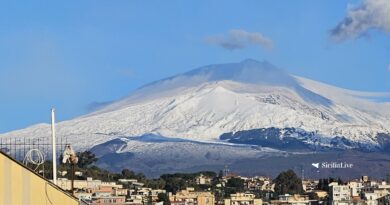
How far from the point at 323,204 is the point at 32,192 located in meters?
168

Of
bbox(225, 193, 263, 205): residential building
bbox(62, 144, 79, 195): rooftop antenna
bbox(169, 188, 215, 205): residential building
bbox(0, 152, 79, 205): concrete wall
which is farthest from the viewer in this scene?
bbox(225, 193, 263, 205): residential building

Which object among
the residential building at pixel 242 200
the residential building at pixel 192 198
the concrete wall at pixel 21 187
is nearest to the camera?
the concrete wall at pixel 21 187

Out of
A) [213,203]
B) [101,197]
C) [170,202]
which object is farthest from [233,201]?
[101,197]

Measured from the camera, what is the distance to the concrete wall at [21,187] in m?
20.1

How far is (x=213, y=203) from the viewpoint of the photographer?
16788 centimetres

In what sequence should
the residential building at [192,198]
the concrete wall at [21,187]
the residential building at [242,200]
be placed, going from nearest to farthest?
the concrete wall at [21,187], the residential building at [192,198], the residential building at [242,200]

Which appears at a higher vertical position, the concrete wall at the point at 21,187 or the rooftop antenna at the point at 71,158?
the rooftop antenna at the point at 71,158

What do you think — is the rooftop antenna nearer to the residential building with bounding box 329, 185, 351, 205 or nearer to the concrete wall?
the concrete wall

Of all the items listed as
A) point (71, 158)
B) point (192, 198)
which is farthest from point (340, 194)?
point (71, 158)

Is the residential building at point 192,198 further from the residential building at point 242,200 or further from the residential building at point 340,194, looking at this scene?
the residential building at point 340,194

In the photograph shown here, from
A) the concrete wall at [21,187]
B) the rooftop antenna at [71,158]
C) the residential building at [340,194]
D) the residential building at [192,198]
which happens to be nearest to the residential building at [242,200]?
the residential building at [192,198]

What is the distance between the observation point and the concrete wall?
20062mm

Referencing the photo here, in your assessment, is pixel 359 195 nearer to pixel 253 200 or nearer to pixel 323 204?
pixel 323 204

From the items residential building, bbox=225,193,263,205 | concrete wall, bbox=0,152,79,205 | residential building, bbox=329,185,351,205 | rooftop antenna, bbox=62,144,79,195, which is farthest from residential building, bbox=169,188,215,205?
concrete wall, bbox=0,152,79,205
